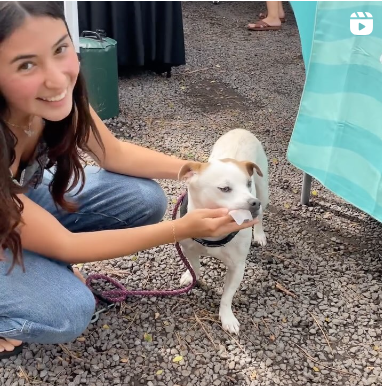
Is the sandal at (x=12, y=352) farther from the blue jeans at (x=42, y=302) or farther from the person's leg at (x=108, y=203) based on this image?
the person's leg at (x=108, y=203)

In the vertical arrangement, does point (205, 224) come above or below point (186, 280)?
above

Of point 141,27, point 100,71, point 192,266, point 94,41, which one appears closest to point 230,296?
point 192,266

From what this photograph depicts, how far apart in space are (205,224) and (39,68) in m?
0.58

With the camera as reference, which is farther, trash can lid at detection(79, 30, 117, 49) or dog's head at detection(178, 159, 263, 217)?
trash can lid at detection(79, 30, 117, 49)

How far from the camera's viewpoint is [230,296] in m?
1.75

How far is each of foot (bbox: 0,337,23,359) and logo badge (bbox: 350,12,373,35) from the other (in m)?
1.51

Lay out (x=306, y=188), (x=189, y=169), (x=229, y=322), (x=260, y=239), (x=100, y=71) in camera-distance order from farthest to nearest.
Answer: (x=100, y=71) < (x=306, y=188) < (x=260, y=239) < (x=229, y=322) < (x=189, y=169)

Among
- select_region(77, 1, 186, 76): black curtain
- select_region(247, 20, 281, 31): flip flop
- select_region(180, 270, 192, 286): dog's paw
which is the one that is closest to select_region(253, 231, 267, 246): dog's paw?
select_region(180, 270, 192, 286): dog's paw

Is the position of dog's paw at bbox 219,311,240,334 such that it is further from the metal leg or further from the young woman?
the metal leg

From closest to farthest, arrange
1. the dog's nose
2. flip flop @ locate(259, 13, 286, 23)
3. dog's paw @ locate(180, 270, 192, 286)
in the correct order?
1. the dog's nose
2. dog's paw @ locate(180, 270, 192, 286)
3. flip flop @ locate(259, 13, 286, 23)

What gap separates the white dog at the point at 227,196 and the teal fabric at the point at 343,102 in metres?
0.28

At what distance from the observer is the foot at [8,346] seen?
1561 mm

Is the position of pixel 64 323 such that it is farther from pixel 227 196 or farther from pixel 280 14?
pixel 280 14

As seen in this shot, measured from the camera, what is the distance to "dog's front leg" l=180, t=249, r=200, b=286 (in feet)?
5.94
